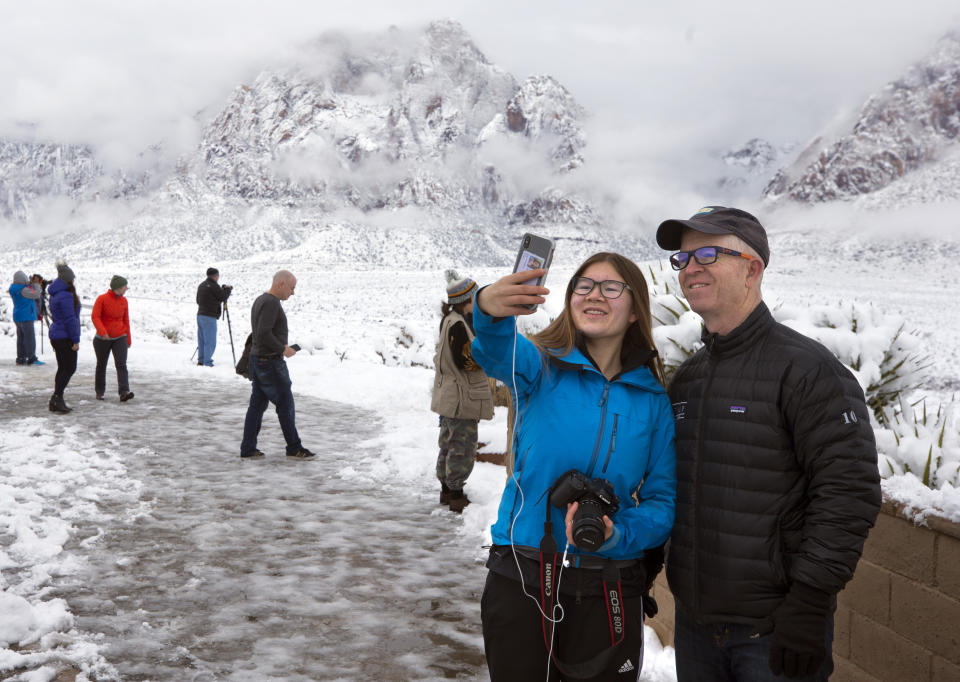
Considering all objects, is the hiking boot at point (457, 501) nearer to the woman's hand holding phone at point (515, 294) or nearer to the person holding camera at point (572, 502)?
the person holding camera at point (572, 502)

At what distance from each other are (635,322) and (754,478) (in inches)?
25.3

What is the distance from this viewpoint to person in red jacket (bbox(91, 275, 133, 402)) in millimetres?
10242

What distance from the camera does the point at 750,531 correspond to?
2.02 m

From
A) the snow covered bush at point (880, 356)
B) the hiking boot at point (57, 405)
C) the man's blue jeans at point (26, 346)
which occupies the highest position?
the snow covered bush at point (880, 356)

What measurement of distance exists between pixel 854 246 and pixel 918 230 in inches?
451

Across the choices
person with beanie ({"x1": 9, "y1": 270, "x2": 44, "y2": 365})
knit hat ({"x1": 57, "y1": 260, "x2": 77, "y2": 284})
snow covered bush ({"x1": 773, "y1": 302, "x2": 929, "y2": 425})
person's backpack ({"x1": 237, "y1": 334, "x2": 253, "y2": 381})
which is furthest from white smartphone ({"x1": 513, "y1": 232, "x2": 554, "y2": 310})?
person with beanie ({"x1": 9, "y1": 270, "x2": 44, "y2": 365})

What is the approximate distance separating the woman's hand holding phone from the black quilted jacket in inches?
A: 24.0

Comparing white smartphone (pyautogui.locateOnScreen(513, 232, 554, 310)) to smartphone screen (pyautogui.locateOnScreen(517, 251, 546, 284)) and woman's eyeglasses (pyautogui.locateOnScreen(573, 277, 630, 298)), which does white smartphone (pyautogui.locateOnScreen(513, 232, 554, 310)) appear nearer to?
smartphone screen (pyautogui.locateOnScreen(517, 251, 546, 284))

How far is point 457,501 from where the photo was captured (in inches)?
250

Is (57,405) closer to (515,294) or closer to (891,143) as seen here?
(515,294)

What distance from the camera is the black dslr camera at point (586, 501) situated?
2006 mm

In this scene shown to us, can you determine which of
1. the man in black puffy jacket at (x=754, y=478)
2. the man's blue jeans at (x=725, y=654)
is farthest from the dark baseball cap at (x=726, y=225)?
the man's blue jeans at (x=725, y=654)

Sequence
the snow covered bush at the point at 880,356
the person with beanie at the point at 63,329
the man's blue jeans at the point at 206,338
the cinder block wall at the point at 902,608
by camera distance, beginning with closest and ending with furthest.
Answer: the cinder block wall at the point at 902,608 → the snow covered bush at the point at 880,356 → the person with beanie at the point at 63,329 → the man's blue jeans at the point at 206,338

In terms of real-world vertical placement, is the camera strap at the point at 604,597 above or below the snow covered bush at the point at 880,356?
below
